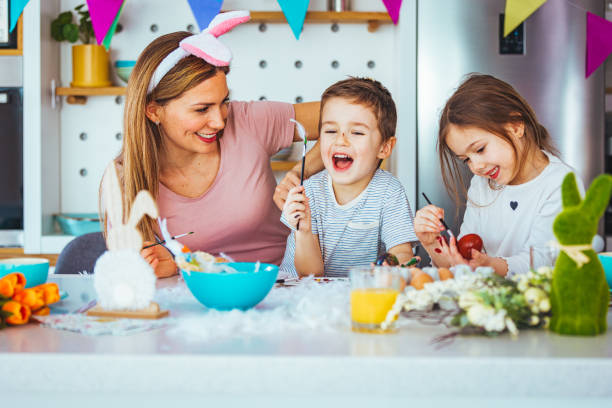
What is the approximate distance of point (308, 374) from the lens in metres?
0.76

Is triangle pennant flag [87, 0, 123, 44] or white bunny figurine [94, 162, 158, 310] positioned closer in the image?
white bunny figurine [94, 162, 158, 310]

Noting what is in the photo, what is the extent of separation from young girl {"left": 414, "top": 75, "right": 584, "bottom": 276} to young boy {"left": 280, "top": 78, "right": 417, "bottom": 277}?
0.15 meters

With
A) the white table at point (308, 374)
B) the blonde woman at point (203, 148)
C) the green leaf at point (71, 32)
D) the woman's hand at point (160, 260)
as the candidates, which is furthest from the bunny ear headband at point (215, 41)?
the green leaf at point (71, 32)

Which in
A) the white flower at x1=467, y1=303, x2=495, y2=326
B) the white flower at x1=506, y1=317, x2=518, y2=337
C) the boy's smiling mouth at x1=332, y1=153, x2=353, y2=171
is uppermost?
the boy's smiling mouth at x1=332, y1=153, x2=353, y2=171

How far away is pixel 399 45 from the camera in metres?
2.90

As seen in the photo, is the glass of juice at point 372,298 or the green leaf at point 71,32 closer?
the glass of juice at point 372,298

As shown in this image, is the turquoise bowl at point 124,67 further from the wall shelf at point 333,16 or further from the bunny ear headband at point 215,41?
the bunny ear headband at point 215,41

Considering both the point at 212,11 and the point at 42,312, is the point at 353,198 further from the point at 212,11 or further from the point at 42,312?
the point at 42,312

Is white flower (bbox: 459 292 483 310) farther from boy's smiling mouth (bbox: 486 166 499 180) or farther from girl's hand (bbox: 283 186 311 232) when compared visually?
boy's smiling mouth (bbox: 486 166 499 180)

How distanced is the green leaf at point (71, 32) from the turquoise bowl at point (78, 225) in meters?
0.87

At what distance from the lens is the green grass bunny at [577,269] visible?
33.1 inches

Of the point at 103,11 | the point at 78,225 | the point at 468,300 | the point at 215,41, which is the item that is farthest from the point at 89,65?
the point at 468,300

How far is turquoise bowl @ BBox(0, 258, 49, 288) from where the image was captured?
1169 millimetres

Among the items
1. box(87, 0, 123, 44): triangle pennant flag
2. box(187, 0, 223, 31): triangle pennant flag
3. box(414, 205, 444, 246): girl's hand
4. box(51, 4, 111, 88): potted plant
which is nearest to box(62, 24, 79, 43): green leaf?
box(51, 4, 111, 88): potted plant
